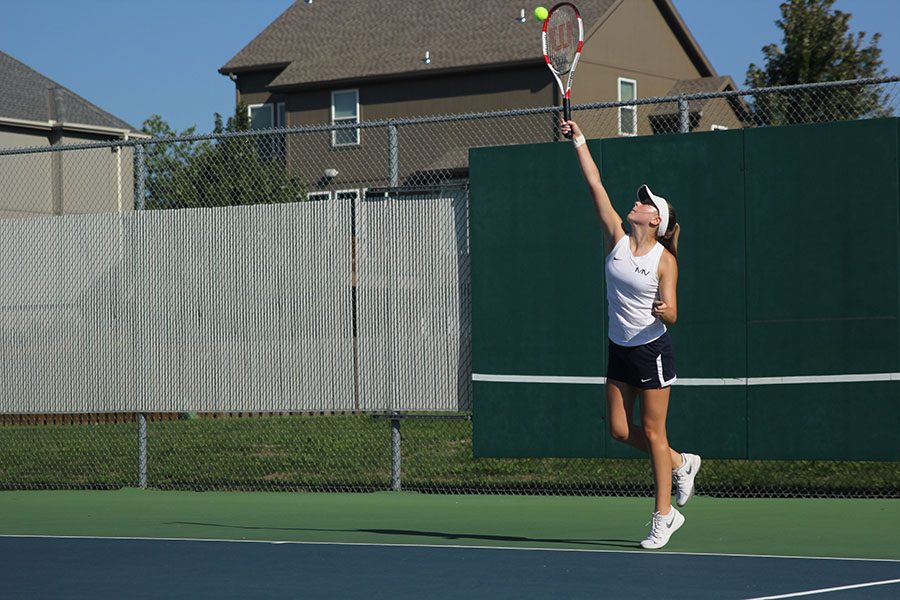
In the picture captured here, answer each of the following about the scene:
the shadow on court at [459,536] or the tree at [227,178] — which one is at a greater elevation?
the tree at [227,178]

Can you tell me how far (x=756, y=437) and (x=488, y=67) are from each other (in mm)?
23601

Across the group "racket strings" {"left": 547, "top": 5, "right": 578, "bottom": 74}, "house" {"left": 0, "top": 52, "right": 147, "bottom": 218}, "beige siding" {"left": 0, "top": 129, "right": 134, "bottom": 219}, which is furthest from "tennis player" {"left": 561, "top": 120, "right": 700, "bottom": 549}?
"house" {"left": 0, "top": 52, "right": 147, "bottom": 218}

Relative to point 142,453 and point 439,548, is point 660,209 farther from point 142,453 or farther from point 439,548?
point 142,453

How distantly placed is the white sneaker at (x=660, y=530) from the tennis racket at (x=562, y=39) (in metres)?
2.42

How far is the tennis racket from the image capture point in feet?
27.7

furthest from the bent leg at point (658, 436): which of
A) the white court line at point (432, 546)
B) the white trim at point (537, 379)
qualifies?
the white trim at point (537, 379)

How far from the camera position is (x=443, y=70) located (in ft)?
109

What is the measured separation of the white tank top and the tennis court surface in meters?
1.13

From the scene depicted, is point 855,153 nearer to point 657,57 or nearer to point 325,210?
point 325,210

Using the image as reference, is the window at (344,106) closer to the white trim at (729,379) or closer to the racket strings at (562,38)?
the white trim at (729,379)

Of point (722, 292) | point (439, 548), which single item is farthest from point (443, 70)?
point (439, 548)

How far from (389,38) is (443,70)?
3018mm

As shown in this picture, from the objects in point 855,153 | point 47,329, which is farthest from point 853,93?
point 47,329

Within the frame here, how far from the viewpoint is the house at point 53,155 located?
2539 cm
